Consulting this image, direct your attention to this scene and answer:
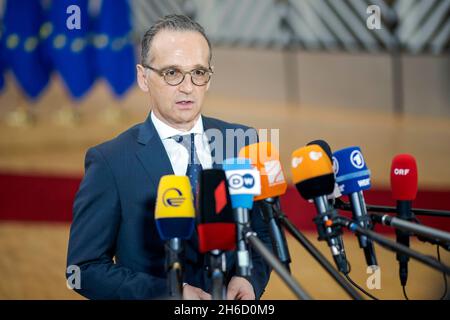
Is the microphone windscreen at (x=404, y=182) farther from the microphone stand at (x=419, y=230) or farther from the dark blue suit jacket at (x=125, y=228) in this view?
the dark blue suit jacket at (x=125, y=228)

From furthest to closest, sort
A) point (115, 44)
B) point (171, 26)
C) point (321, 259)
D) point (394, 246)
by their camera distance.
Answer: point (115, 44), point (171, 26), point (321, 259), point (394, 246)

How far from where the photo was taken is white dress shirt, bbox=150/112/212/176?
1697 millimetres

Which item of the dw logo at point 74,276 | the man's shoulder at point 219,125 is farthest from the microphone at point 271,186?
the dw logo at point 74,276

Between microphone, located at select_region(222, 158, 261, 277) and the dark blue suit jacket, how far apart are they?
0.20 m

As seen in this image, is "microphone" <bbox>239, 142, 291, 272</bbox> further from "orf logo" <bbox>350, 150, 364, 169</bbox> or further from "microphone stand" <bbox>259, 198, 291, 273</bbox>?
"orf logo" <bbox>350, 150, 364, 169</bbox>

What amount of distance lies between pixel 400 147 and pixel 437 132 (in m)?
0.88

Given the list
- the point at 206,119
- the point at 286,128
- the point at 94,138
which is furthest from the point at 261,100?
the point at 206,119

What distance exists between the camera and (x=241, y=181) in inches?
56.6

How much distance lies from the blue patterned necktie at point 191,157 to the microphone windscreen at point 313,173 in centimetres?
24

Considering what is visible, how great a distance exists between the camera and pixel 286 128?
23.2 ft

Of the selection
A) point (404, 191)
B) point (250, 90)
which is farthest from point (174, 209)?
point (250, 90)

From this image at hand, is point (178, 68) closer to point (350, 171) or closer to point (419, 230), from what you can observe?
point (350, 171)

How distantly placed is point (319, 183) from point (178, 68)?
1.14ft
